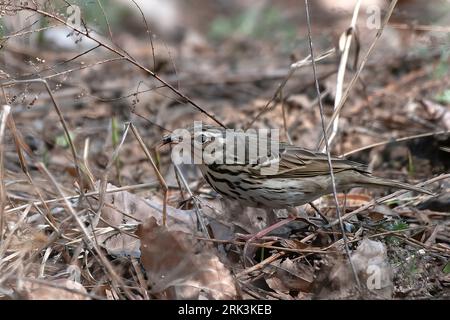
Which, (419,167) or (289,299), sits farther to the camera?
(419,167)

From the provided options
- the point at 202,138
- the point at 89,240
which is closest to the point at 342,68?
the point at 202,138

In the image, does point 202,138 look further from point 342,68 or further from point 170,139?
point 342,68

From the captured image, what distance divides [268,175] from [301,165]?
0.27 m

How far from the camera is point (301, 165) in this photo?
4910 mm

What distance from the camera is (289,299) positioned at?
12.8 ft

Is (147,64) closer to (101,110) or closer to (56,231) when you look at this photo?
(101,110)

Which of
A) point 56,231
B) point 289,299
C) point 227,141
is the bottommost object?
point 289,299

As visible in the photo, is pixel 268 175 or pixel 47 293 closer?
pixel 47 293

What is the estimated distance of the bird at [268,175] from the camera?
4695mm

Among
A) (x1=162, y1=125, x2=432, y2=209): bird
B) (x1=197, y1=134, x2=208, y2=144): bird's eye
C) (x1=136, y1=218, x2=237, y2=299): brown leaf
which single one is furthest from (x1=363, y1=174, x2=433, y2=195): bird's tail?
(x1=136, y1=218, x2=237, y2=299): brown leaf

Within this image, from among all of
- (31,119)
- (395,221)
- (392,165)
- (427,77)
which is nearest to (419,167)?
(392,165)

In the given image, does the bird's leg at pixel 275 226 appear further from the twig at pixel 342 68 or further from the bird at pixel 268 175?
the twig at pixel 342 68
